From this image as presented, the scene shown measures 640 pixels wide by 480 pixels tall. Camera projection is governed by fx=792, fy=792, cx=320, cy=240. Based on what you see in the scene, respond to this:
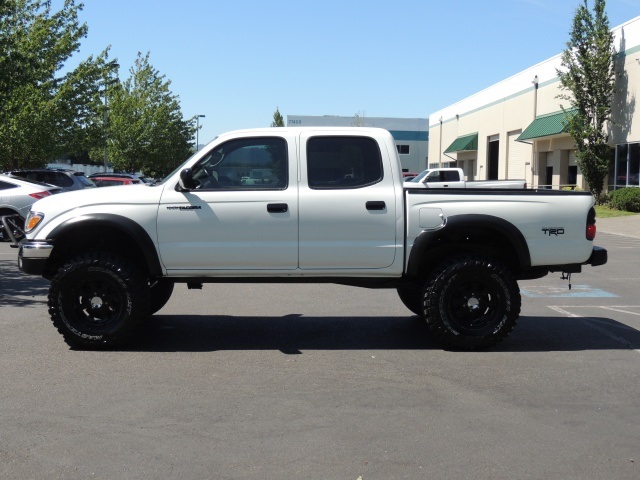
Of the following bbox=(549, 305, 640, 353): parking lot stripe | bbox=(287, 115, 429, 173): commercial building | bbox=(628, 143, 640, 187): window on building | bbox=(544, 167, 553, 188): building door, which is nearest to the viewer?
bbox=(549, 305, 640, 353): parking lot stripe

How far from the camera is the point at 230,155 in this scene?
777 cm

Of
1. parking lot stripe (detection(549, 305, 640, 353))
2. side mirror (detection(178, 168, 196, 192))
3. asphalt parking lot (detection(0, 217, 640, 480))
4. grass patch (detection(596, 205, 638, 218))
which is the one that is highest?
side mirror (detection(178, 168, 196, 192))

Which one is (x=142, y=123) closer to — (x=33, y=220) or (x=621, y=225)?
(x=621, y=225)

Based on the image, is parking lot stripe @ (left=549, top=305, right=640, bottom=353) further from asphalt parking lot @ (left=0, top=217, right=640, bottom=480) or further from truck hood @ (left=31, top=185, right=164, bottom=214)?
truck hood @ (left=31, top=185, right=164, bottom=214)

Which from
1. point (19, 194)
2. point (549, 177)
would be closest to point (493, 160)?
point (549, 177)

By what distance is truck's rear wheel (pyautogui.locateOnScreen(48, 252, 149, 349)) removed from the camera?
7578 millimetres

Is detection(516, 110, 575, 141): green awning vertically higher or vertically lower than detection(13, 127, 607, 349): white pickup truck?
higher

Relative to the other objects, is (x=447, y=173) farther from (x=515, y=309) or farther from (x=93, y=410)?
(x=93, y=410)

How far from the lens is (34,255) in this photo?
24.9 feet

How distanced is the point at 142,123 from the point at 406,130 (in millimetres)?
44515

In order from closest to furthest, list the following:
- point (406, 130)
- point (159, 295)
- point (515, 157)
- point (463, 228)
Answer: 1. point (463, 228)
2. point (159, 295)
3. point (515, 157)
4. point (406, 130)

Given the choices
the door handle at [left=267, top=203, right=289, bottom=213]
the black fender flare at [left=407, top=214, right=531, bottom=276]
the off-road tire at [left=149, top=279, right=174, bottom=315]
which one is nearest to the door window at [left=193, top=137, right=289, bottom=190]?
the door handle at [left=267, top=203, right=289, bottom=213]

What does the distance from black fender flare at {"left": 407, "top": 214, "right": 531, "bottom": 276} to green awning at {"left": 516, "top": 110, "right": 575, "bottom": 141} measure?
30.4 meters

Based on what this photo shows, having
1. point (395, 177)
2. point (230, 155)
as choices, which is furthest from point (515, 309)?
point (230, 155)
